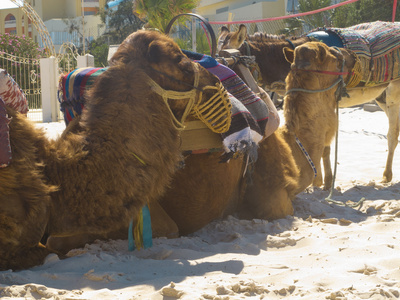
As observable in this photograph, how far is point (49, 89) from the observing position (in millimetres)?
17984

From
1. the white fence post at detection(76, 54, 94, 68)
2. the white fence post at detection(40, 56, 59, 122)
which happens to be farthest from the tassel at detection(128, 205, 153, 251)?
the white fence post at detection(76, 54, 94, 68)

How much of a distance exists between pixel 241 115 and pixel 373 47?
363 centimetres

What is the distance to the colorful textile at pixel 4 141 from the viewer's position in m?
2.61

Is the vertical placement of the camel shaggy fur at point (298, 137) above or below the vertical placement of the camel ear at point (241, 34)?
below

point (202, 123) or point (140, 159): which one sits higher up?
point (202, 123)

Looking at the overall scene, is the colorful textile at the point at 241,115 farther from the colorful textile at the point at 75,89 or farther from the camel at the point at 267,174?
the colorful textile at the point at 75,89

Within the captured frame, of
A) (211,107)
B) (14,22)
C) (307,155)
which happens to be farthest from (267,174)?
(14,22)

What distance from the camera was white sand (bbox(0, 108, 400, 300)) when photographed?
2549 millimetres

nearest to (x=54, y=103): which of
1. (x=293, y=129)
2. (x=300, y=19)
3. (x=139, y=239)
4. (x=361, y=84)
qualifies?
(x=300, y=19)

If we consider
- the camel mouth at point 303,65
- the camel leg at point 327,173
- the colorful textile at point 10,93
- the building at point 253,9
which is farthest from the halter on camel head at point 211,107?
the building at point 253,9

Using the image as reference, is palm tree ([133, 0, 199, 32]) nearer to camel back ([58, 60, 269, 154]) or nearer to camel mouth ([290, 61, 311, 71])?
camel mouth ([290, 61, 311, 71])

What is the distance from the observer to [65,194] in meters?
2.74

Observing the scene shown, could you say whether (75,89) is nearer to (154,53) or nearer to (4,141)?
(154,53)

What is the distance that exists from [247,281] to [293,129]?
2.31m
